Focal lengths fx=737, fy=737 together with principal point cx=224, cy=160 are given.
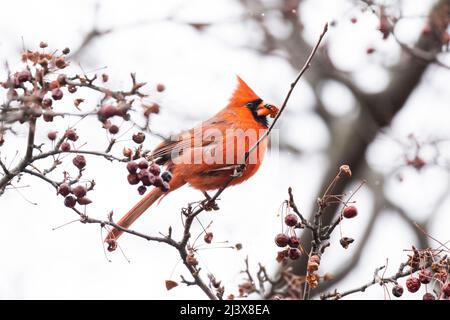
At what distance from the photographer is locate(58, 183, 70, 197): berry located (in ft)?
9.21

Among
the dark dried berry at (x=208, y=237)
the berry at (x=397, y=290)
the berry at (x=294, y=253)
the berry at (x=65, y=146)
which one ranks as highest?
the berry at (x=65, y=146)

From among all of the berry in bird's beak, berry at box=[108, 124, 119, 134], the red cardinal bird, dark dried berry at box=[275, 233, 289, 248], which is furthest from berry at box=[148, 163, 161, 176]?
the berry in bird's beak

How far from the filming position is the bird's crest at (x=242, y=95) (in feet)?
15.5

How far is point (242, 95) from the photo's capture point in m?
4.79

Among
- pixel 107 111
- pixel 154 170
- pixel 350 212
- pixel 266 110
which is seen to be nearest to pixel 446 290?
pixel 350 212

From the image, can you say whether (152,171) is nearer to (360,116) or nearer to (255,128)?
(255,128)

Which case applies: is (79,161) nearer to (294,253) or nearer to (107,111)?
(107,111)

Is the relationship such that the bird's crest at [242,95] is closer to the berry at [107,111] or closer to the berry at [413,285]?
the berry at [413,285]

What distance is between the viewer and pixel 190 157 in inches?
172

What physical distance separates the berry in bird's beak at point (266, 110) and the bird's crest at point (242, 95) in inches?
3.3

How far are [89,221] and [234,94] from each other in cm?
212

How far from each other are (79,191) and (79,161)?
14 cm

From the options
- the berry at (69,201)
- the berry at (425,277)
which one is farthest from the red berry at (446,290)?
the berry at (69,201)
